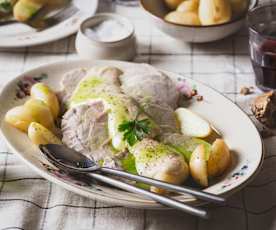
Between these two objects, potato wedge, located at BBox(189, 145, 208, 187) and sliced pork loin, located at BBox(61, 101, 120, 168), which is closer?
potato wedge, located at BBox(189, 145, 208, 187)

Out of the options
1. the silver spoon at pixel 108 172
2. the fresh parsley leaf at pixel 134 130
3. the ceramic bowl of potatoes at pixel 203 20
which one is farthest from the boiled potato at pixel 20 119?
the ceramic bowl of potatoes at pixel 203 20

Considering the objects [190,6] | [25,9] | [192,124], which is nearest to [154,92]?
[192,124]

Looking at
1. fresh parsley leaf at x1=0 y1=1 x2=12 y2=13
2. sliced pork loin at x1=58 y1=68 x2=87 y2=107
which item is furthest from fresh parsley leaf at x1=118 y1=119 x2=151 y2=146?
fresh parsley leaf at x1=0 y1=1 x2=12 y2=13

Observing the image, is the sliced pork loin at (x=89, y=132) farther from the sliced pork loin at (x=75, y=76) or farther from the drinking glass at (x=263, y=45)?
the drinking glass at (x=263, y=45)

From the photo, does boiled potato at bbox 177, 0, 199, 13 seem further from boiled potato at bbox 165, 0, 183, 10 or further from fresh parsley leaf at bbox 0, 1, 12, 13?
fresh parsley leaf at bbox 0, 1, 12, 13

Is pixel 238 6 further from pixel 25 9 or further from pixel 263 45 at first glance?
pixel 25 9

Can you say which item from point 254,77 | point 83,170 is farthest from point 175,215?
point 254,77
